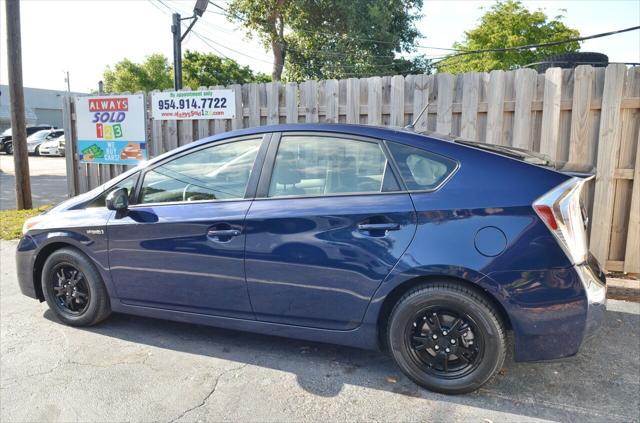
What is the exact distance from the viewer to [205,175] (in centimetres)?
363

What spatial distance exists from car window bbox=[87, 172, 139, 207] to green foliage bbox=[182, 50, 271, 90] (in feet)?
111

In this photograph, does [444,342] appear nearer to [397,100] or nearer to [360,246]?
[360,246]

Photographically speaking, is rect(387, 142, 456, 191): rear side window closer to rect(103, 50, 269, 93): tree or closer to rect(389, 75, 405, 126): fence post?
rect(389, 75, 405, 126): fence post

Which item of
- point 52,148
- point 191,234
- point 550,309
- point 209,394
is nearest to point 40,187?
point 191,234

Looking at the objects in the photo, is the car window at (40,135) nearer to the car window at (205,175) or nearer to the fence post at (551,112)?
the car window at (205,175)

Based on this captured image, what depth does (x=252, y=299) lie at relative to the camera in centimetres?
334

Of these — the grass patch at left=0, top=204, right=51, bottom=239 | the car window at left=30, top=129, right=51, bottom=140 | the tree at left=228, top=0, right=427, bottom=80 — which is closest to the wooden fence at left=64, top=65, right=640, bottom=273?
the grass patch at left=0, top=204, right=51, bottom=239

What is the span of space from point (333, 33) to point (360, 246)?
19272mm

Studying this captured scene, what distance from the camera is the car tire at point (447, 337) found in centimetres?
285

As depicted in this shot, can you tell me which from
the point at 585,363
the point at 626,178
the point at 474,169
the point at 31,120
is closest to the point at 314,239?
the point at 474,169

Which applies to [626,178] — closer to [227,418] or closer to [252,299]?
[252,299]

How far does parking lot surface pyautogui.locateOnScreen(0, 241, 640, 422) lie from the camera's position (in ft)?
9.31

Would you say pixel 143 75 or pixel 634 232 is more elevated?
pixel 143 75

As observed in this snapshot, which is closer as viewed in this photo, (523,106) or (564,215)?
(564,215)
